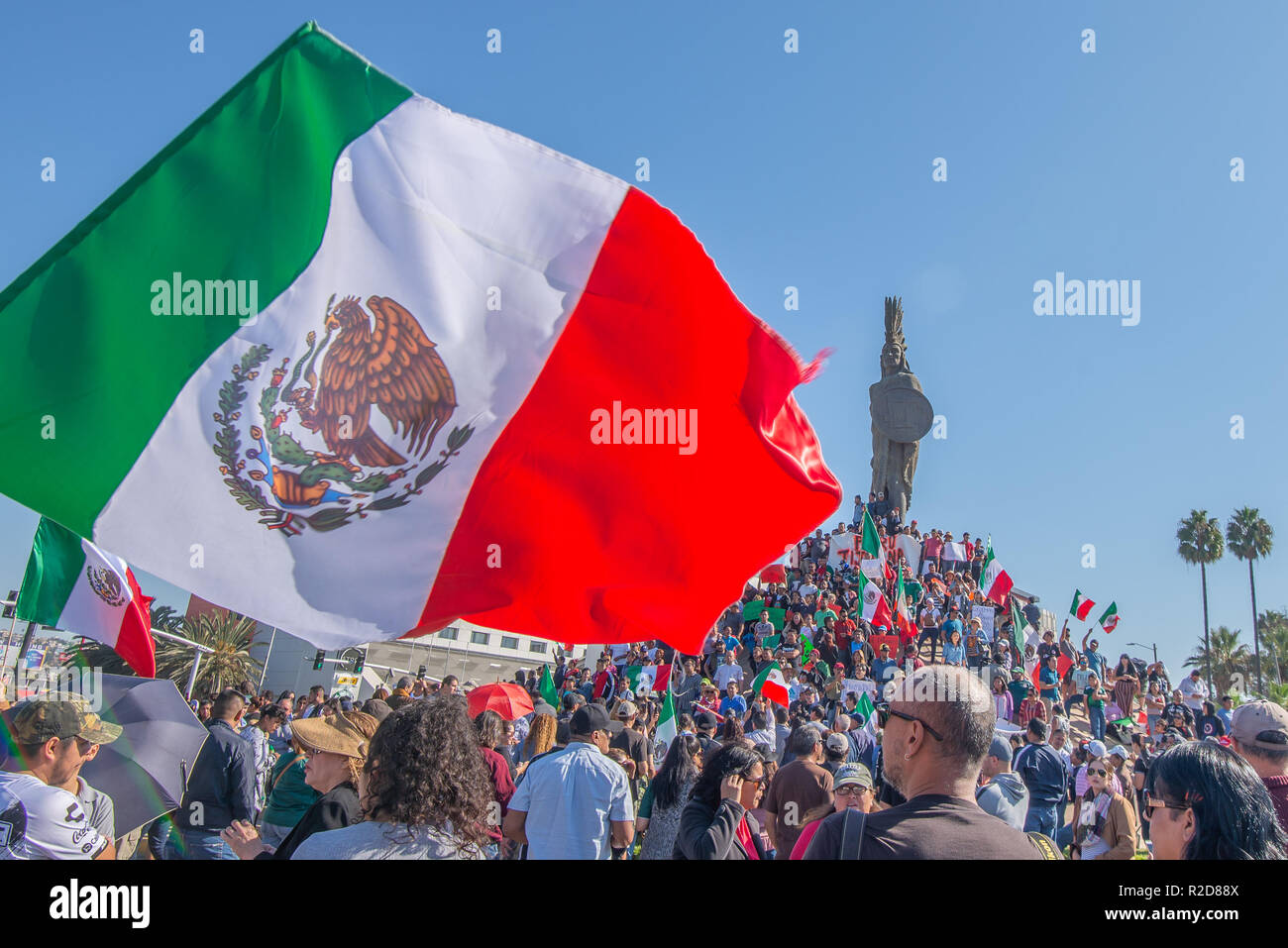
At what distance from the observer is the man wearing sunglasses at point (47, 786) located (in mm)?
3576

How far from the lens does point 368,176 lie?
4695 millimetres

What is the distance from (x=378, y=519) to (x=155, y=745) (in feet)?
9.63

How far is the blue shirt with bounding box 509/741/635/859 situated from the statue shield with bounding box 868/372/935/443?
36273 millimetres

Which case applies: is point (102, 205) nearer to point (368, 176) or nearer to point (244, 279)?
point (244, 279)

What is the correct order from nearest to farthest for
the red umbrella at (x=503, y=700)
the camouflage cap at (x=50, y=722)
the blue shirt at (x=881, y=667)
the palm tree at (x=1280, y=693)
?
the camouflage cap at (x=50, y=722) → the red umbrella at (x=503, y=700) → the blue shirt at (x=881, y=667) → the palm tree at (x=1280, y=693)

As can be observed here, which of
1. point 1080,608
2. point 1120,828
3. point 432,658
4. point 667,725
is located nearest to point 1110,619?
point 1080,608

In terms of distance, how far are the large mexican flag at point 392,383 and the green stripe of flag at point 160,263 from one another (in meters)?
0.01

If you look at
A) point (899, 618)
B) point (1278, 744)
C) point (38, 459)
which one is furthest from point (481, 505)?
point (899, 618)

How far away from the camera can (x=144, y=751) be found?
601 cm

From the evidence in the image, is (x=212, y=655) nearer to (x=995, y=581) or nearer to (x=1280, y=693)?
(x=995, y=581)

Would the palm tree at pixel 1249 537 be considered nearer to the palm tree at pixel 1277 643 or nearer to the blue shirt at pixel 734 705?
the palm tree at pixel 1277 643

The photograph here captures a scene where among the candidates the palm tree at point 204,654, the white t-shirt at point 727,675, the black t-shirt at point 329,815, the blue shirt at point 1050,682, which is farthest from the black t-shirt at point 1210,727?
the palm tree at point 204,654

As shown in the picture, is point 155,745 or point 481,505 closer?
point 481,505

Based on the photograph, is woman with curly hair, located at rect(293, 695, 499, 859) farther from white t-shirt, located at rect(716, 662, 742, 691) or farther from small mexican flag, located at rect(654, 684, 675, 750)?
white t-shirt, located at rect(716, 662, 742, 691)
